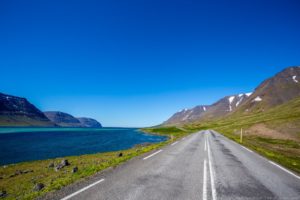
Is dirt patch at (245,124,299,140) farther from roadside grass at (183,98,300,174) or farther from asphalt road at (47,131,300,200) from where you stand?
asphalt road at (47,131,300,200)

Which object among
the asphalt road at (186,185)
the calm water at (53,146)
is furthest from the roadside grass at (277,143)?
the calm water at (53,146)

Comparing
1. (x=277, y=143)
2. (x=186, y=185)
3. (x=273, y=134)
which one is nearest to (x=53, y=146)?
(x=186, y=185)

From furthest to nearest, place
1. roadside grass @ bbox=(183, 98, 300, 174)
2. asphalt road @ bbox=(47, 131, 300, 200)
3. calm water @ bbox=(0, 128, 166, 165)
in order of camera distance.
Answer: calm water @ bbox=(0, 128, 166, 165), roadside grass @ bbox=(183, 98, 300, 174), asphalt road @ bbox=(47, 131, 300, 200)

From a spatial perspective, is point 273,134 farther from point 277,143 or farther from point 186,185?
point 186,185

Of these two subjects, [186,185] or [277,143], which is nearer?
[186,185]

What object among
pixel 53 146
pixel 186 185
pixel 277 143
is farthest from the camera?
pixel 53 146

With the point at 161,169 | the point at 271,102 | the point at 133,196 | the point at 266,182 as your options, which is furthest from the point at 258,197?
the point at 271,102

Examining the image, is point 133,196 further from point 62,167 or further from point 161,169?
point 62,167

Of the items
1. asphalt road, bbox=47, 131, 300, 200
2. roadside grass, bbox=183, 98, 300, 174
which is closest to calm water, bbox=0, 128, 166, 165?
roadside grass, bbox=183, 98, 300, 174

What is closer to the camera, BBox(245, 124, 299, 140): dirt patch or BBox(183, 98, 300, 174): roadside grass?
BBox(183, 98, 300, 174): roadside grass

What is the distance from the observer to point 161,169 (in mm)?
10367

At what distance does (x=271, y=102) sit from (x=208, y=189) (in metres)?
226

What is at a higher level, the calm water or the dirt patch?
the dirt patch

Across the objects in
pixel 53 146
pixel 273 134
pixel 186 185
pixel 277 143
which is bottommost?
pixel 53 146
